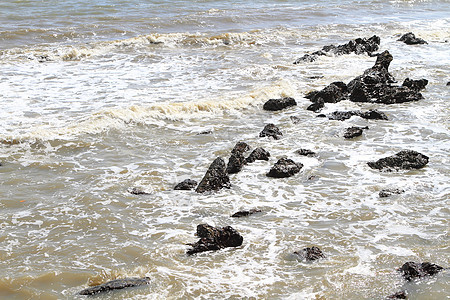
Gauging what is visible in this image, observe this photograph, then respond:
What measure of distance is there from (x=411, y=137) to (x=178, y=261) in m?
6.52

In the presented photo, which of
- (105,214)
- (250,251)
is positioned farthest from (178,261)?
(105,214)

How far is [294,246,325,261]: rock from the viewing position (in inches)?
251

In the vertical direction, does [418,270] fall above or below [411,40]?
below

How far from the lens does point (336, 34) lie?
2494 centimetres

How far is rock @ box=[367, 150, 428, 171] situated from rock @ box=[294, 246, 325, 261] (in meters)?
3.21

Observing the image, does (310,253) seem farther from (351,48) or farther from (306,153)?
(351,48)

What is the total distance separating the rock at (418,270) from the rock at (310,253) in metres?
0.98

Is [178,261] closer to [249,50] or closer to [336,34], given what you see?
[249,50]

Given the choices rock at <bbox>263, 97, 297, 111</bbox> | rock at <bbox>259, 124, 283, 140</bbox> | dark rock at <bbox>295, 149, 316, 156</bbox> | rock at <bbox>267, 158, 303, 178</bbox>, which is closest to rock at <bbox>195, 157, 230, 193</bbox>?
rock at <bbox>267, 158, 303, 178</bbox>

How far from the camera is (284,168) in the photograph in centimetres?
899

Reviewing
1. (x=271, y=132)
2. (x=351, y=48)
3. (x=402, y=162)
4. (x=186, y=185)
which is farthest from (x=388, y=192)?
(x=351, y=48)

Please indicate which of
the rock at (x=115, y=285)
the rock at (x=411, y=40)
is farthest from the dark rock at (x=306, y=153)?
the rock at (x=411, y=40)

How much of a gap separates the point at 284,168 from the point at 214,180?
1.33m

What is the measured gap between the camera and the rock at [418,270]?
19.3ft
